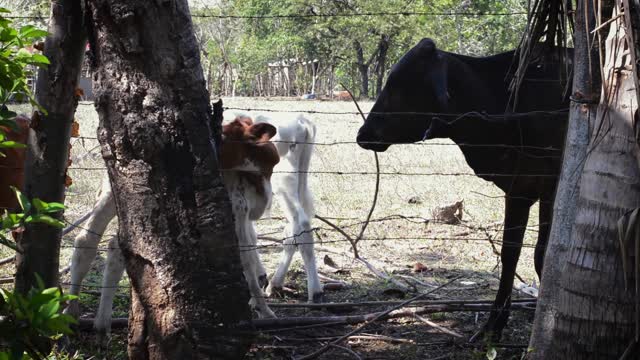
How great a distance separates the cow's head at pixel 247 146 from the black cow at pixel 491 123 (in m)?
0.70

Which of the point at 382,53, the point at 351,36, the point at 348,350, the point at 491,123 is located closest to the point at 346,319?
the point at 348,350

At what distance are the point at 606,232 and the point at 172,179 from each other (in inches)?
70.9

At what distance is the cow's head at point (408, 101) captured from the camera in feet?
19.7

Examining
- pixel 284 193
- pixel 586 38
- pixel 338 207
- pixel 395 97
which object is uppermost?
pixel 586 38

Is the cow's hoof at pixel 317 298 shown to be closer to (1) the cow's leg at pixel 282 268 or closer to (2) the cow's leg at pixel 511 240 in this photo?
(1) the cow's leg at pixel 282 268

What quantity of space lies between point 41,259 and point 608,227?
274 centimetres

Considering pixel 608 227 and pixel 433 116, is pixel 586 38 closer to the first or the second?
pixel 608 227

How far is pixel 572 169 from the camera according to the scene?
4.03 m

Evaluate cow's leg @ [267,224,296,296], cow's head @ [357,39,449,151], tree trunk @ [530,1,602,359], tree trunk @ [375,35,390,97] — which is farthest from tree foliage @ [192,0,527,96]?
tree trunk @ [530,1,602,359]

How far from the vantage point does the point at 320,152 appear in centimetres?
1331

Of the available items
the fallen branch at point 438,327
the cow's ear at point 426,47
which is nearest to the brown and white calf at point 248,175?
the fallen branch at point 438,327

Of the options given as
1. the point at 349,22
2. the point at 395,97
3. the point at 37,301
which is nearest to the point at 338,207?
the point at 395,97

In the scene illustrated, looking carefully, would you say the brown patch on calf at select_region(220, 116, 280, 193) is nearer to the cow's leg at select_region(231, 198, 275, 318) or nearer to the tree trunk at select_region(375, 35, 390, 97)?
the cow's leg at select_region(231, 198, 275, 318)

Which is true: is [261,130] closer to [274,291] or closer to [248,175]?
[248,175]
